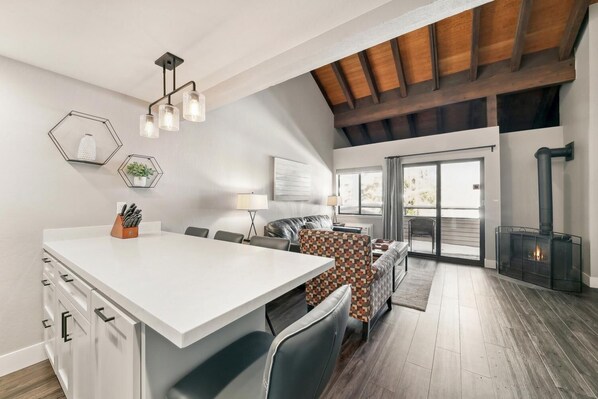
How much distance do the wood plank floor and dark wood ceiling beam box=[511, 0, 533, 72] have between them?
3.86 meters

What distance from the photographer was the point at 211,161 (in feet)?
10.7

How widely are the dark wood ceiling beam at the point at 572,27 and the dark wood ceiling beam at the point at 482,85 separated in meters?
0.17

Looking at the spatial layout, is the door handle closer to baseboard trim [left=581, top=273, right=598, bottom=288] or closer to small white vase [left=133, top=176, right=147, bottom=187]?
small white vase [left=133, top=176, right=147, bottom=187]

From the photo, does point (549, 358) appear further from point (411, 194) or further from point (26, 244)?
point (26, 244)

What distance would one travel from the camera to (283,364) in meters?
0.53

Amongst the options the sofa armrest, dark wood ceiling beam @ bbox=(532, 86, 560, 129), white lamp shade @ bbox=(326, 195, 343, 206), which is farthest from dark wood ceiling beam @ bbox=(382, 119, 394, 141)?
the sofa armrest

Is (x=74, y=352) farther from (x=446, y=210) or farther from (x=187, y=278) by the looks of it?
(x=446, y=210)

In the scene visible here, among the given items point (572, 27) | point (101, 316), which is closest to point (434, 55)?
point (572, 27)

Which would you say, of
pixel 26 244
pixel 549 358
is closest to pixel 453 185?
pixel 549 358

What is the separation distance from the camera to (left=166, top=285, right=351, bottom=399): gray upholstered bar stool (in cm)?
54

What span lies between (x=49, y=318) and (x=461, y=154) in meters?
6.18

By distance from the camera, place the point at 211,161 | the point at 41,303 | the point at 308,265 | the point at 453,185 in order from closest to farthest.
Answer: the point at 308,265 < the point at 41,303 < the point at 211,161 < the point at 453,185

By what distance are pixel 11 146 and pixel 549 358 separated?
176 inches

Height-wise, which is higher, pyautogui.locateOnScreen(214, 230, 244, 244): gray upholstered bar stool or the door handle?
pyautogui.locateOnScreen(214, 230, 244, 244): gray upholstered bar stool
